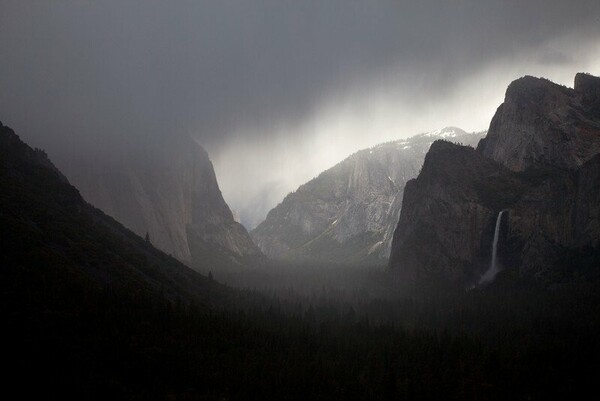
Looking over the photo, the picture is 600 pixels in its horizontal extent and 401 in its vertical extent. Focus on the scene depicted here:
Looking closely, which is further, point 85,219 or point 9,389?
point 85,219

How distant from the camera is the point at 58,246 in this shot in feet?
400

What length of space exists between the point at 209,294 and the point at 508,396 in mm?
121374

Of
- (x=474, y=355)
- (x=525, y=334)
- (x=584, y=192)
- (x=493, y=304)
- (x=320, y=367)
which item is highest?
(x=584, y=192)

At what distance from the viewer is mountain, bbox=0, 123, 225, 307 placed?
104m

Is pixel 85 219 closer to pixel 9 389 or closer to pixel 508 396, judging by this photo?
pixel 9 389

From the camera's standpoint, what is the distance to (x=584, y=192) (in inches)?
7653

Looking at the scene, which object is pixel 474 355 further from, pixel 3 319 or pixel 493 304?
pixel 3 319

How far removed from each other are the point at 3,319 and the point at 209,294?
10578 cm

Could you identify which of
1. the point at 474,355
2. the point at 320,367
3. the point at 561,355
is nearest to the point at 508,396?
the point at 474,355

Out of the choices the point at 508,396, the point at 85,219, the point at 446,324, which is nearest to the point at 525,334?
the point at 446,324

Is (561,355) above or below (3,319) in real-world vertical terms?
above

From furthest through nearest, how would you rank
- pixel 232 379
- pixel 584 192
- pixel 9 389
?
pixel 584 192 < pixel 232 379 < pixel 9 389

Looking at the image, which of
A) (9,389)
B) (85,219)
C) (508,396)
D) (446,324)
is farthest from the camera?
(446,324)

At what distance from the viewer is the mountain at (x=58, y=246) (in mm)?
103562
